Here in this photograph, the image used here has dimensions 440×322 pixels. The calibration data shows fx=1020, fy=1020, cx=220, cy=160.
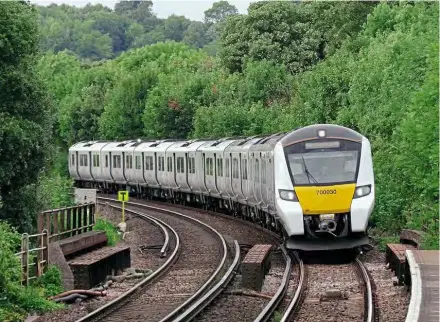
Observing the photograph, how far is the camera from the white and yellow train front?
19250mm

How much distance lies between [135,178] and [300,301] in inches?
1303

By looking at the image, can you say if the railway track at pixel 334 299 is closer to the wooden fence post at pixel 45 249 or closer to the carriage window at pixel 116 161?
the wooden fence post at pixel 45 249

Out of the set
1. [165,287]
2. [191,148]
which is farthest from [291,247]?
[191,148]

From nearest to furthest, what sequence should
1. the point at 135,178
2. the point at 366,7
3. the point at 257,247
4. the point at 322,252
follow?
the point at 257,247, the point at 322,252, the point at 135,178, the point at 366,7

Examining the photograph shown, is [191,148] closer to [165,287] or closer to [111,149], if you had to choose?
[111,149]

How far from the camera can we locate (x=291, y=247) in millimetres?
19594

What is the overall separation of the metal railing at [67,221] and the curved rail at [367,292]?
573 centimetres

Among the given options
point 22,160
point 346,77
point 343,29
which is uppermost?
point 343,29

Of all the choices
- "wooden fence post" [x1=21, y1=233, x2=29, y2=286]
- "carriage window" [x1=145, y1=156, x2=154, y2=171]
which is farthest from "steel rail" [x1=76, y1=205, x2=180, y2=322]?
"carriage window" [x1=145, y1=156, x2=154, y2=171]

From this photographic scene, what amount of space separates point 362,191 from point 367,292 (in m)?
4.55

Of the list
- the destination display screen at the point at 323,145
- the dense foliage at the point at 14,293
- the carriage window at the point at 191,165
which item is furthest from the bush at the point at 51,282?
the carriage window at the point at 191,165

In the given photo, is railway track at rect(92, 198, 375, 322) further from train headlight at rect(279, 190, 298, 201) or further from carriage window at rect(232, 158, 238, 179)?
carriage window at rect(232, 158, 238, 179)

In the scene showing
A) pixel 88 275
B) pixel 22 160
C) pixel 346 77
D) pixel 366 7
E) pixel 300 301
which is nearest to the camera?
pixel 300 301

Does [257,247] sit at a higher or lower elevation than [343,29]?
lower
